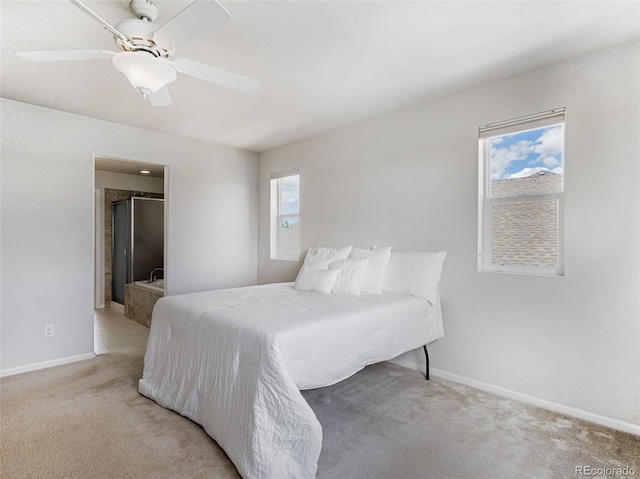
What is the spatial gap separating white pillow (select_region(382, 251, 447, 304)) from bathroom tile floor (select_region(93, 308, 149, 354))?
2.71 m

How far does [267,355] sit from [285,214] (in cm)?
312

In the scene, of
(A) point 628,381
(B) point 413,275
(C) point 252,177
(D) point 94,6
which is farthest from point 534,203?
(C) point 252,177

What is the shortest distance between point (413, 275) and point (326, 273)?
2.45 ft

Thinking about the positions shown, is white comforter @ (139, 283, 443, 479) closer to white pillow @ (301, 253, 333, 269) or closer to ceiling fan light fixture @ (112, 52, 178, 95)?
white pillow @ (301, 253, 333, 269)

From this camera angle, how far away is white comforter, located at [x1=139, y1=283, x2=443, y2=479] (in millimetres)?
1653

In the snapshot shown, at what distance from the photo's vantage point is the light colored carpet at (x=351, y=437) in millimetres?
1771

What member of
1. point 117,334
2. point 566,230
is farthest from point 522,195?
point 117,334

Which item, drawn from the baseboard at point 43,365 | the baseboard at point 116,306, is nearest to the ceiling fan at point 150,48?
the baseboard at point 43,365

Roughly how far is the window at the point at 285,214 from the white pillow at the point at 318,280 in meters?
1.30

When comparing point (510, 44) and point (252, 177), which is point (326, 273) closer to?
point (510, 44)

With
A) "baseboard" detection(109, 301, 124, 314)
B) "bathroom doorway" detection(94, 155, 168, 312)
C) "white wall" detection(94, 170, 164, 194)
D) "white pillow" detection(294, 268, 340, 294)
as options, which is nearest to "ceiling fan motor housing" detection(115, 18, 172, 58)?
"white pillow" detection(294, 268, 340, 294)

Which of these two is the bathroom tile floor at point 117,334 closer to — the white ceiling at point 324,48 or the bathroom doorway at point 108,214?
the bathroom doorway at point 108,214

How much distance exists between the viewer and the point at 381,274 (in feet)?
9.99

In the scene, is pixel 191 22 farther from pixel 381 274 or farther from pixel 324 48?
pixel 381 274
